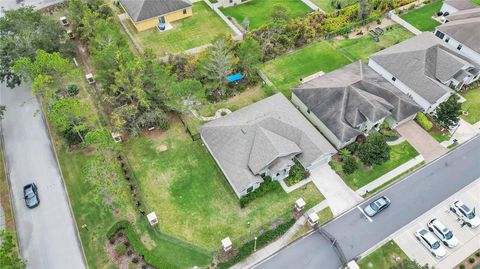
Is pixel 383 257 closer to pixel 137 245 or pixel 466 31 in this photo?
pixel 137 245

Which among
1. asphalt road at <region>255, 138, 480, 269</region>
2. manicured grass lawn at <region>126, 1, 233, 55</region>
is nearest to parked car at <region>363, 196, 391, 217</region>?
asphalt road at <region>255, 138, 480, 269</region>

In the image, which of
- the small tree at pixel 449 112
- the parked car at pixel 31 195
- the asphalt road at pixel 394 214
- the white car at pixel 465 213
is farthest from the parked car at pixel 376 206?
the parked car at pixel 31 195

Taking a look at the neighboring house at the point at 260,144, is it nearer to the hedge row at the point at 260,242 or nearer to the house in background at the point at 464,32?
the hedge row at the point at 260,242

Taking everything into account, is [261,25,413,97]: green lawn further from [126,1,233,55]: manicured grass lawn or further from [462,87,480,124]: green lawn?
[462,87,480,124]: green lawn

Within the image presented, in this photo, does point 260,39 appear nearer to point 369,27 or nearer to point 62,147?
point 369,27

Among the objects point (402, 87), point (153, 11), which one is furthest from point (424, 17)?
point (153, 11)

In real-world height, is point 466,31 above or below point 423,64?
above
